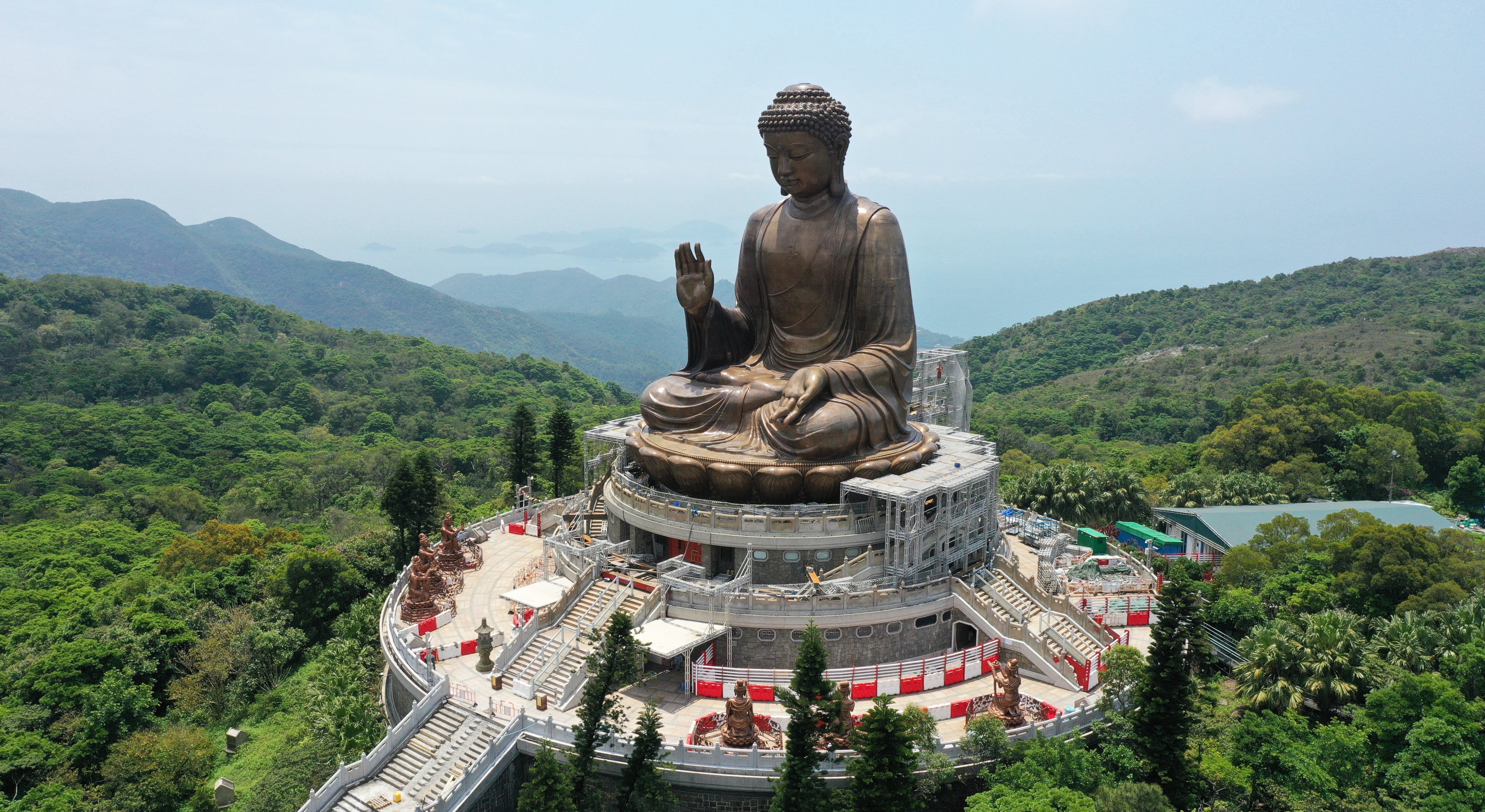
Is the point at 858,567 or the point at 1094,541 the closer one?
the point at 858,567

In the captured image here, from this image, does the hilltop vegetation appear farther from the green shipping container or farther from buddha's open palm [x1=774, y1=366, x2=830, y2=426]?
buddha's open palm [x1=774, y1=366, x2=830, y2=426]

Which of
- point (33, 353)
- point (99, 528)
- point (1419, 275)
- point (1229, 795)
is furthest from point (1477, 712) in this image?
point (1419, 275)

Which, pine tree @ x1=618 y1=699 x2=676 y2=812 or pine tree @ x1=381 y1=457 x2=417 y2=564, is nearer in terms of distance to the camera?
pine tree @ x1=618 y1=699 x2=676 y2=812

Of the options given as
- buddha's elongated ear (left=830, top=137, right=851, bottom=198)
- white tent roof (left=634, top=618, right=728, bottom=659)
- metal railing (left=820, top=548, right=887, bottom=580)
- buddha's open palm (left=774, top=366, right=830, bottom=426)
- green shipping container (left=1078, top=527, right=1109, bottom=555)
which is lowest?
green shipping container (left=1078, top=527, right=1109, bottom=555)

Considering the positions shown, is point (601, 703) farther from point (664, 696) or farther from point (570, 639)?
point (570, 639)

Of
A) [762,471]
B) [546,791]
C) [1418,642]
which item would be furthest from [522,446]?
[1418,642]

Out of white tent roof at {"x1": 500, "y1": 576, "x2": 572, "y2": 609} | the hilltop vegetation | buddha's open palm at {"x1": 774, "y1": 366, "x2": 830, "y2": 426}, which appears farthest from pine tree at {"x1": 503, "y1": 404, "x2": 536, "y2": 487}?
the hilltop vegetation
